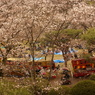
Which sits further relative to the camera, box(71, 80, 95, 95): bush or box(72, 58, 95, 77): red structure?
box(72, 58, 95, 77): red structure

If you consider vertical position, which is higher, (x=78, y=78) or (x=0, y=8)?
(x=0, y=8)

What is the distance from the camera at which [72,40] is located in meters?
15.8

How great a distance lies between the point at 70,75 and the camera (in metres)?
17.3

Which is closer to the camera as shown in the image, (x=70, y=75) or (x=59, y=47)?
(x=59, y=47)

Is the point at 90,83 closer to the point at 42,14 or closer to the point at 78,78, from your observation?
the point at 42,14

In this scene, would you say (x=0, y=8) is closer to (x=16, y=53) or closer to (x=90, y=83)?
(x=16, y=53)

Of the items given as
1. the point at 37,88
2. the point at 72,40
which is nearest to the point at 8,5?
the point at 72,40

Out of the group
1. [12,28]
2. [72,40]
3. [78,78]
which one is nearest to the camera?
[12,28]

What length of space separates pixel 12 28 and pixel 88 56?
31.1ft

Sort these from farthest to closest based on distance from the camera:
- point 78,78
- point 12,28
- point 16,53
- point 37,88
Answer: point 78,78, point 16,53, point 12,28, point 37,88

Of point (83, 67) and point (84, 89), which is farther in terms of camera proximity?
point (83, 67)

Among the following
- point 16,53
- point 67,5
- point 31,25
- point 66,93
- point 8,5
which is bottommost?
point 66,93

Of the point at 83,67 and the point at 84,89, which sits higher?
the point at 84,89

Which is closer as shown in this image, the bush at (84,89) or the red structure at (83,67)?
the bush at (84,89)
